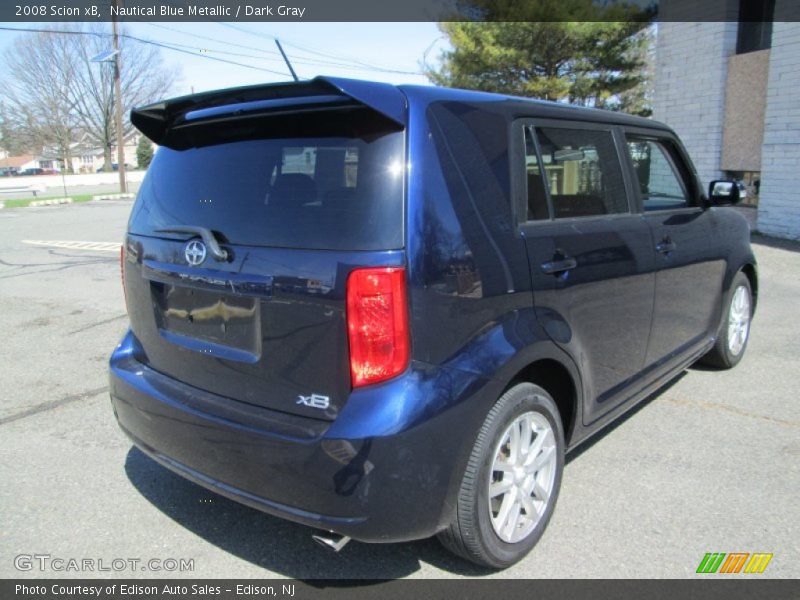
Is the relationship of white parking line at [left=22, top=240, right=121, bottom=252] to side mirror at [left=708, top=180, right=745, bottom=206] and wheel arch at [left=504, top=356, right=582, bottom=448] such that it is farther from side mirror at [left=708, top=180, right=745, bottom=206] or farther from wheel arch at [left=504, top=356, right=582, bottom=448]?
wheel arch at [left=504, top=356, right=582, bottom=448]

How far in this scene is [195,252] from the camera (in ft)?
8.02

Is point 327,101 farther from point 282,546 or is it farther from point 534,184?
point 282,546

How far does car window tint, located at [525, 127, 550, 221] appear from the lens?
2.70 m

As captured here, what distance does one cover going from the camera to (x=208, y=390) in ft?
8.16

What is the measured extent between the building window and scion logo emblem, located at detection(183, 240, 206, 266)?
12.8 meters

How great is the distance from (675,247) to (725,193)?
2.69 feet

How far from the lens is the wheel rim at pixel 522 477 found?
2510 millimetres

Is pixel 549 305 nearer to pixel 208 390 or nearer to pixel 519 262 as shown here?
pixel 519 262

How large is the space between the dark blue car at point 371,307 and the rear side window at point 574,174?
0.6 inches

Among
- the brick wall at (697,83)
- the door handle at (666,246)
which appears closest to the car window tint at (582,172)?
the door handle at (666,246)

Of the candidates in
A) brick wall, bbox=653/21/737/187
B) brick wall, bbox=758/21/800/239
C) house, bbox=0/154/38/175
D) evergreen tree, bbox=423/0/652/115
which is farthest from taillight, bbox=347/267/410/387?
house, bbox=0/154/38/175

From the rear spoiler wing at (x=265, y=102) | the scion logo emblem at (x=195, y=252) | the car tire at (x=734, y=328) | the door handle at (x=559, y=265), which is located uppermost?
the rear spoiler wing at (x=265, y=102)

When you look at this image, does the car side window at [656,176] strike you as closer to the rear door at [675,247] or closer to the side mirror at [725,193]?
the rear door at [675,247]

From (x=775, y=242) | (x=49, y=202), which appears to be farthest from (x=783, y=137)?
(x=49, y=202)
